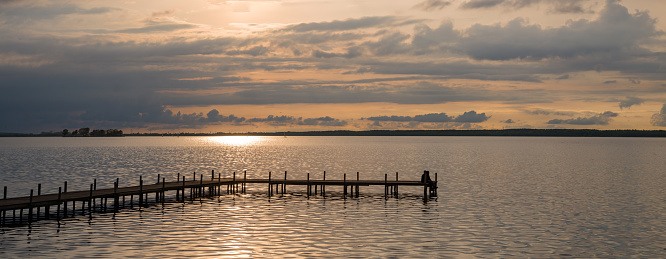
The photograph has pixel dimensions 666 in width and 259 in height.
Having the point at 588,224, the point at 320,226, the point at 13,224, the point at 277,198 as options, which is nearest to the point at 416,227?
the point at 320,226

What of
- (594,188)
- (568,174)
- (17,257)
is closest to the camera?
(17,257)

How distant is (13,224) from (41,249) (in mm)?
10259

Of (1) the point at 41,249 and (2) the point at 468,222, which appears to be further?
(2) the point at 468,222

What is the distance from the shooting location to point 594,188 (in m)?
67.8

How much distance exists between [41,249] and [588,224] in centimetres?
3398

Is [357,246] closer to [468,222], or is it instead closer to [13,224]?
[468,222]

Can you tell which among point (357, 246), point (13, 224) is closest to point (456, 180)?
point (357, 246)

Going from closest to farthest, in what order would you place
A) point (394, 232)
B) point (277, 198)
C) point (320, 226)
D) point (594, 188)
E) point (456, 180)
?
point (394, 232) → point (320, 226) → point (277, 198) → point (594, 188) → point (456, 180)

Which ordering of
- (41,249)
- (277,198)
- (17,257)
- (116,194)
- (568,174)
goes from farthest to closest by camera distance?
(568,174), (277,198), (116,194), (41,249), (17,257)

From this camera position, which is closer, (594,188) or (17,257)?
(17,257)

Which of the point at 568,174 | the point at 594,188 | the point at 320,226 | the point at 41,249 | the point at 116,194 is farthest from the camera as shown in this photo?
the point at 568,174

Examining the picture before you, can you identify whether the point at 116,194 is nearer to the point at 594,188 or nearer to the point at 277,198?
the point at 277,198

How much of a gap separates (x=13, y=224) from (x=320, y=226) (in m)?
20.4

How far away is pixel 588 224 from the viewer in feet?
133
